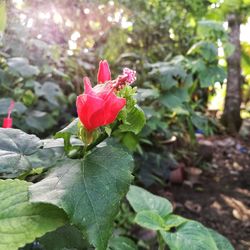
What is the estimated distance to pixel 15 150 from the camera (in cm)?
63

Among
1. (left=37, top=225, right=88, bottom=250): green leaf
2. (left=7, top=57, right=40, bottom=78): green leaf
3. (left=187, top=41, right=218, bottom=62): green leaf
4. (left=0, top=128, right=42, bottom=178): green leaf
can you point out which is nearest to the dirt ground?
(left=187, top=41, right=218, bottom=62): green leaf

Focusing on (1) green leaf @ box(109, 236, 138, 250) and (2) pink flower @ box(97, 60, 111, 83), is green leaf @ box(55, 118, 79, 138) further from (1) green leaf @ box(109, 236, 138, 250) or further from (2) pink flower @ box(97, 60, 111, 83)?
(1) green leaf @ box(109, 236, 138, 250)

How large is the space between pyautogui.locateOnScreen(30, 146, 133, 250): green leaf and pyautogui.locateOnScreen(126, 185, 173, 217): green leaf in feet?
1.68

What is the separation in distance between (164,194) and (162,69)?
868mm

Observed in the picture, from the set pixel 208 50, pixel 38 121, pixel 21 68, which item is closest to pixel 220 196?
pixel 208 50

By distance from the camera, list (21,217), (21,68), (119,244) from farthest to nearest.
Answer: (21,68) → (119,244) → (21,217)

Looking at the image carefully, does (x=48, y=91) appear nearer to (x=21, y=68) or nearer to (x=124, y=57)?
(x=21, y=68)

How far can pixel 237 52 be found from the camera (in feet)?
12.4

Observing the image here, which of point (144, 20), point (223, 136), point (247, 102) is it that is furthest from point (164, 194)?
point (247, 102)

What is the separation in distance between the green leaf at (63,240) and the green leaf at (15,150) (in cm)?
12

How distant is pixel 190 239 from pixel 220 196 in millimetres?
1780

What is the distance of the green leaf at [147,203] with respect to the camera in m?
1.06

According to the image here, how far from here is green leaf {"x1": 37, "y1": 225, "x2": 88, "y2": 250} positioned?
2.11ft

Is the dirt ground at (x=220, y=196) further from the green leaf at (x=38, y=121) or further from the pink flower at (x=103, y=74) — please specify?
the pink flower at (x=103, y=74)
